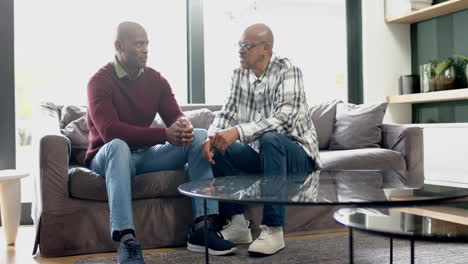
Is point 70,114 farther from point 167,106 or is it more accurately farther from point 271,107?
point 271,107

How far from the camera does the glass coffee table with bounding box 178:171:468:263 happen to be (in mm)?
1229

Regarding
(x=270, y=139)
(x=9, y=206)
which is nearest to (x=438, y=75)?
(x=270, y=139)

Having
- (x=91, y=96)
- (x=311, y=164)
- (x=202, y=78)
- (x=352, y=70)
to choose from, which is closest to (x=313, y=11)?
(x=352, y=70)

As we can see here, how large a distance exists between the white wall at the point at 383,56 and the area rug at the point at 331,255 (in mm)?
2226

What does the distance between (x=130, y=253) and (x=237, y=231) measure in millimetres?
660

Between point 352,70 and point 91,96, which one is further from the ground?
point 352,70

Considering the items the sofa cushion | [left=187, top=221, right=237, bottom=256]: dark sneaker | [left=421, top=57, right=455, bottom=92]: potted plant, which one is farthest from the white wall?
[left=187, top=221, right=237, bottom=256]: dark sneaker

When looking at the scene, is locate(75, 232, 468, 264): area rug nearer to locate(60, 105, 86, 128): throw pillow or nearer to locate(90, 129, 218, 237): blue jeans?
→ locate(90, 129, 218, 237): blue jeans

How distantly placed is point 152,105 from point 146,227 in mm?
600

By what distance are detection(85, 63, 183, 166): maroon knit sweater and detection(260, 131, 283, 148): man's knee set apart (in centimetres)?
45

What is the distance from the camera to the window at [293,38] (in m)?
4.01

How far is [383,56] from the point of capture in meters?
4.52

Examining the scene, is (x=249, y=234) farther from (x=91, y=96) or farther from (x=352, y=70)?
(x=352, y=70)

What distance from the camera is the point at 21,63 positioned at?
354cm
